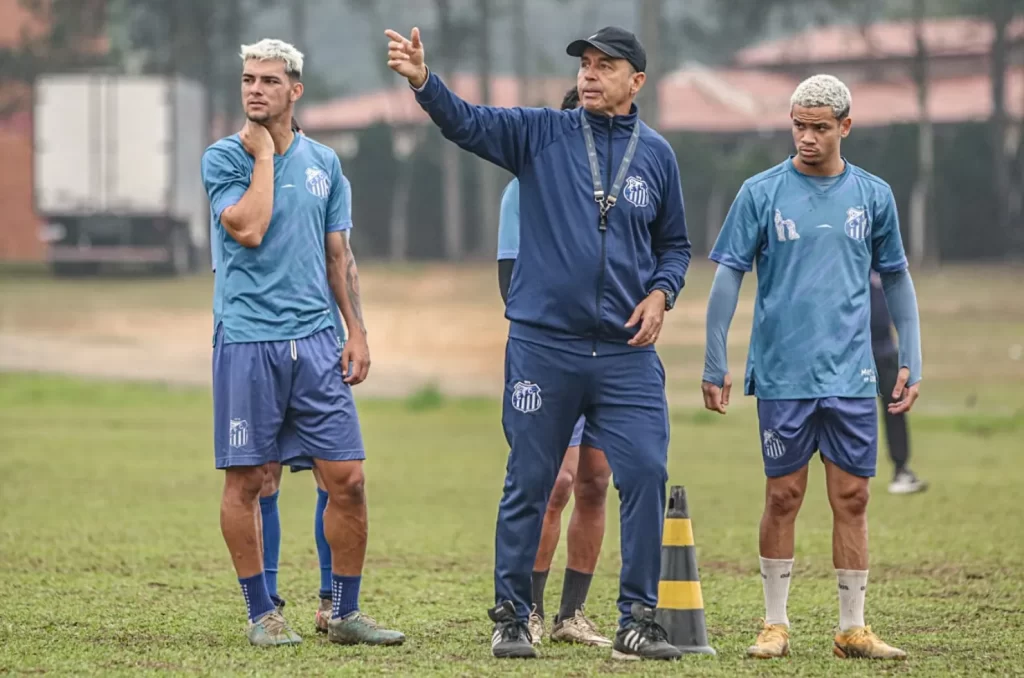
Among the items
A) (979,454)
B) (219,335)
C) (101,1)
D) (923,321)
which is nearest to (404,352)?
(923,321)

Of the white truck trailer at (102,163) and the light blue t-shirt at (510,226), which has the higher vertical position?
the white truck trailer at (102,163)

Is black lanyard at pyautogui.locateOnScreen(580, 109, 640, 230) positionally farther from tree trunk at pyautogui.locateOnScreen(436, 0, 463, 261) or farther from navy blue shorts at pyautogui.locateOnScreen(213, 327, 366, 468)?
→ tree trunk at pyautogui.locateOnScreen(436, 0, 463, 261)

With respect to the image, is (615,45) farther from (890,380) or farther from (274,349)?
(890,380)

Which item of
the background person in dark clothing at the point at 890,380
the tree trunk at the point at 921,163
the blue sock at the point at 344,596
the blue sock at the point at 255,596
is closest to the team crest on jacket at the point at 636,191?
the blue sock at the point at 344,596

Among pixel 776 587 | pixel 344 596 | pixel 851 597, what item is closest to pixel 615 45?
pixel 776 587

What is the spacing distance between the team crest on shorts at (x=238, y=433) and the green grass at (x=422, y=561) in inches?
30.9

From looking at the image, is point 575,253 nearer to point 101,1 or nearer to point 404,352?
point 404,352

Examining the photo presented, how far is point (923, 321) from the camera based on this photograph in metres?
37.2

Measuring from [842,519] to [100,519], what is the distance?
6.17 metres

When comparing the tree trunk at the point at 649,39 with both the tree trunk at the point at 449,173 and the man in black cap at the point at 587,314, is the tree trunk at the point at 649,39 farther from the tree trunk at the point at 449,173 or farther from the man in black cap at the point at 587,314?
the man in black cap at the point at 587,314

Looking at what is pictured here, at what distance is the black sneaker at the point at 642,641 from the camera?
22.8ft

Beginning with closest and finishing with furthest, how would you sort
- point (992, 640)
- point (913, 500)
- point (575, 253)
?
point (575, 253) < point (992, 640) < point (913, 500)

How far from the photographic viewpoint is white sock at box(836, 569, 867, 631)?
23.7 feet

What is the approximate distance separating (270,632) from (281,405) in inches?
34.6
